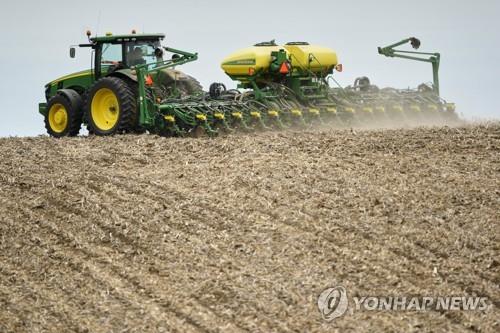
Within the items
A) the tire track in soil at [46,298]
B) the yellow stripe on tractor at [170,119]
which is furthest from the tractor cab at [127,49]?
the tire track in soil at [46,298]

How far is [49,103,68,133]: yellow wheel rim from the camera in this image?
17.3m


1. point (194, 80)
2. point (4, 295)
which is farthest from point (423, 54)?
point (4, 295)

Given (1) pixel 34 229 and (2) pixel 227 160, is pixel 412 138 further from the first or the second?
(1) pixel 34 229

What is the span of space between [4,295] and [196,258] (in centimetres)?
164

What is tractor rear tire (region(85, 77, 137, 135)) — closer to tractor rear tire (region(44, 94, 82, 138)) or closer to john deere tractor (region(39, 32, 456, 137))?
john deere tractor (region(39, 32, 456, 137))

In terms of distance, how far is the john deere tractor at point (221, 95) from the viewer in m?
15.8

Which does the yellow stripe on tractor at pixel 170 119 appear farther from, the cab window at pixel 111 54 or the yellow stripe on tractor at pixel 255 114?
the cab window at pixel 111 54

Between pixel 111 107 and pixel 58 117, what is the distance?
1.56 metres

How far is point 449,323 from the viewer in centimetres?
780

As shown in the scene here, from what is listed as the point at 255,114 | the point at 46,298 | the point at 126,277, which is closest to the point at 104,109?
the point at 255,114

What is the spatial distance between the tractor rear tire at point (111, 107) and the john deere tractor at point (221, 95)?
16 millimetres

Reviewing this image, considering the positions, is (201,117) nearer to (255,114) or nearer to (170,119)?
(170,119)

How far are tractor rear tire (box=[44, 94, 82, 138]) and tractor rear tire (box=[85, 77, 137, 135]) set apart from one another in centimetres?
70

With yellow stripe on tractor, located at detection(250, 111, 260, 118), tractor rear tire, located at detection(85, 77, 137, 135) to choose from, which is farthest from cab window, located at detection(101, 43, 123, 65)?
yellow stripe on tractor, located at detection(250, 111, 260, 118)
